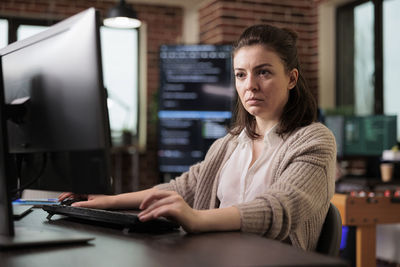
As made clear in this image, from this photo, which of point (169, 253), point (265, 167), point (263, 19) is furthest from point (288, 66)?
point (263, 19)

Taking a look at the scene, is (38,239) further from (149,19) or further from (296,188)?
(149,19)

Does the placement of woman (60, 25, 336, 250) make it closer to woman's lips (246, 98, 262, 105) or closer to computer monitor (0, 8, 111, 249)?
woman's lips (246, 98, 262, 105)

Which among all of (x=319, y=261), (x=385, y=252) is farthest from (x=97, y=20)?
(x=385, y=252)

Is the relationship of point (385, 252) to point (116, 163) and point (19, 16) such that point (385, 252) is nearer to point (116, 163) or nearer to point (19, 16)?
point (116, 163)

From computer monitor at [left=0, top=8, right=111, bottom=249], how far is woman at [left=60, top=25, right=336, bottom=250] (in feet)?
0.58

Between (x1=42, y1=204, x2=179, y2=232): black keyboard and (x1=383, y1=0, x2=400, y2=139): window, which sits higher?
(x1=383, y1=0, x2=400, y2=139): window

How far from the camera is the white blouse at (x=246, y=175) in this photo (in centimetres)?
146

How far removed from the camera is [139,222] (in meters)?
1.05

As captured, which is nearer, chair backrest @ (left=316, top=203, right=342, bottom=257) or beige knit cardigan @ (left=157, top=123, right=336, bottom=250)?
beige knit cardigan @ (left=157, top=123, right=336, bottom=250)

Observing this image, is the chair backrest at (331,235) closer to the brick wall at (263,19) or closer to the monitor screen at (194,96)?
the monitor screen at (194,96)

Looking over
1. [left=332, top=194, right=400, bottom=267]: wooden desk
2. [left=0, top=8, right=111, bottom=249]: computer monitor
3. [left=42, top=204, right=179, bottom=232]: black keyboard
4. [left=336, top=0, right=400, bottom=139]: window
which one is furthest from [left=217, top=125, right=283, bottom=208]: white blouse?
[left=336, top=0, right=400, bottom=139]: window

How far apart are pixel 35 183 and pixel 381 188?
9.38 ft

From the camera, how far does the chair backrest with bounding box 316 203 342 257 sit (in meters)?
1.23

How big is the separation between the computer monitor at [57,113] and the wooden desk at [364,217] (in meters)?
1.86
